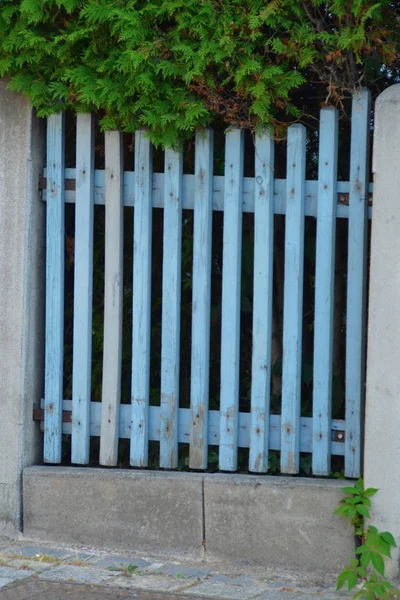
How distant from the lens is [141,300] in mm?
5000

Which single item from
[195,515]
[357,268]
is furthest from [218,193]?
[195,515]

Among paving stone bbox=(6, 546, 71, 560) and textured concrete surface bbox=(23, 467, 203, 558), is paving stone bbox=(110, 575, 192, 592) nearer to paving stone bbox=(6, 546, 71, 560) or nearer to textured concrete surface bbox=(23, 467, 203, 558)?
textured concrete surface bbox=(23, 467, 203, 558)

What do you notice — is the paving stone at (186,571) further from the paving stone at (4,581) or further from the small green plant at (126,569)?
the paving stone at (4,581)

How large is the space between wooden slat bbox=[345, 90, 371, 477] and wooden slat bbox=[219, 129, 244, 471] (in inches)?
23.4

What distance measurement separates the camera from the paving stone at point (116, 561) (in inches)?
188

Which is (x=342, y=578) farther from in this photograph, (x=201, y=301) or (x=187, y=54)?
(x=187, y=54)

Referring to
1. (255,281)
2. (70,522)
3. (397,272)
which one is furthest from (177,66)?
(70,522)

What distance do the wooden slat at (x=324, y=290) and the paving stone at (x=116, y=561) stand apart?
1.06 meters

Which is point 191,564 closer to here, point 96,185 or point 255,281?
point 255,281

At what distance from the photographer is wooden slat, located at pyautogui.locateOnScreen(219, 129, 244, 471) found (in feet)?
15.8

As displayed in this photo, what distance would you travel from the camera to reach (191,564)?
189 inches

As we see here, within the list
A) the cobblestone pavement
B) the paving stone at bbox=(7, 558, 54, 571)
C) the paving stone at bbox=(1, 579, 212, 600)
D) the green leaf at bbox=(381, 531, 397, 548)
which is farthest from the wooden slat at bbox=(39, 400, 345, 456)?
the paving stone at bbox=(1, 579, 212, 600)

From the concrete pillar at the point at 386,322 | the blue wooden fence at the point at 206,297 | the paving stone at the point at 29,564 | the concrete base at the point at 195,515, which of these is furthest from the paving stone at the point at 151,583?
the concrete pillar at the point at 386,322

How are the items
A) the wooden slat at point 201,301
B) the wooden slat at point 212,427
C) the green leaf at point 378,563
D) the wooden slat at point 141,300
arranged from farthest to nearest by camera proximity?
the wooden slat at point 141,300
the wooden slat at point 201,301
the wooden slat at point 212,427
the green leaf at point 378,563
